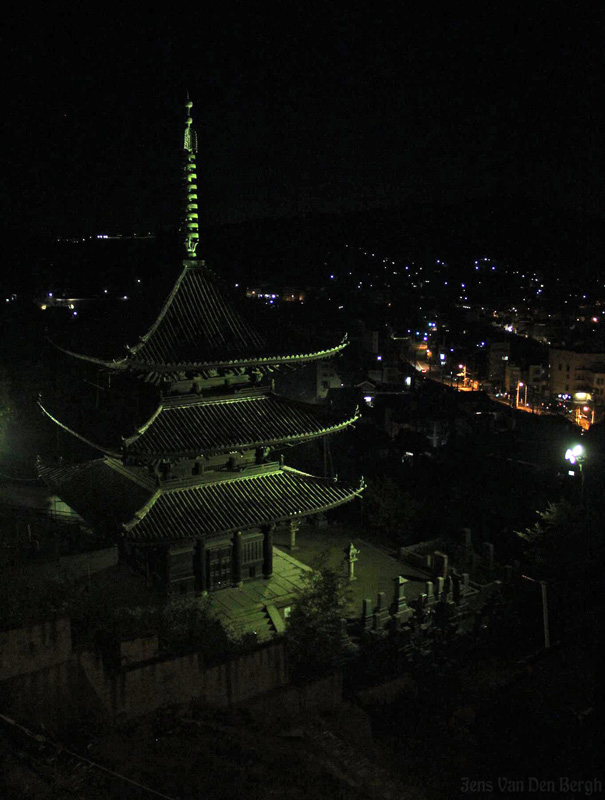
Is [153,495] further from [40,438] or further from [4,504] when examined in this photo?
[40,438]

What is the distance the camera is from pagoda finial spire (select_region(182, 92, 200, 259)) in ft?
55.7

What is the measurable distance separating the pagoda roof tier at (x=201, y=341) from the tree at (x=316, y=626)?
536cm

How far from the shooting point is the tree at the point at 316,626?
45.3 feet

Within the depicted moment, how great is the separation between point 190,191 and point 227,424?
5845mm

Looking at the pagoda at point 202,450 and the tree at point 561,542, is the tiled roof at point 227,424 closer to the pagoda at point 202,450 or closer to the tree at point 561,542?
the pagoda at point 202,450

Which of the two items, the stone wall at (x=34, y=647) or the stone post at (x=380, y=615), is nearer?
the stone wall at (x=34, y=647)

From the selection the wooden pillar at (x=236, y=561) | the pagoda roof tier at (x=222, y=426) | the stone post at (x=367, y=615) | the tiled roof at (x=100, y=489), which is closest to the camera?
the pagoda roof tier at (x=222, y=426)

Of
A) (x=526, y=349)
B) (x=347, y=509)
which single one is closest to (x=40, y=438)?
(x=347, y=509)

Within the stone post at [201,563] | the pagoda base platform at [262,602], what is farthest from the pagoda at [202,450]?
the pagoda base platform at [262,602]

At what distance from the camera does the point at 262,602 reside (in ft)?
53.9

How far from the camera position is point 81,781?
31.0ft

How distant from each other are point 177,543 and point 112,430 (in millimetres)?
3068

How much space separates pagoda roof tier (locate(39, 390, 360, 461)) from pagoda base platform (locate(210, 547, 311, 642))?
11.2ft

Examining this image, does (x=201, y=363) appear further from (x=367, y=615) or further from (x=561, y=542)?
(x=561, y=542)
